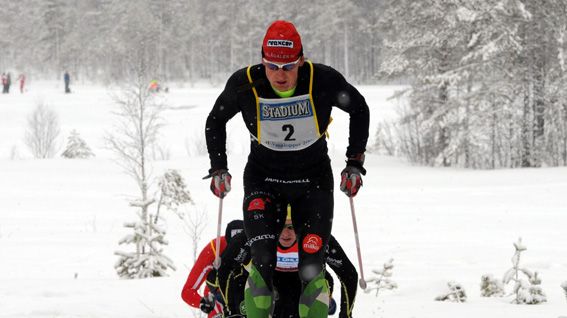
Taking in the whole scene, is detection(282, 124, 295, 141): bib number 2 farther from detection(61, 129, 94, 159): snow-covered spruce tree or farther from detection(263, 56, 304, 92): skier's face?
detection(61, 129, 94, 159): snow-covered spruce tree

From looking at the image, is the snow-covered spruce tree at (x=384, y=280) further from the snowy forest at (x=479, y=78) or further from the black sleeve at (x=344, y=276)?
the snowy forest at (x=479, y=78)

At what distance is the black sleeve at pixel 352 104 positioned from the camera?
4605mm

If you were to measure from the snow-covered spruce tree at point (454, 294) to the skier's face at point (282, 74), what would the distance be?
3143 millimetres

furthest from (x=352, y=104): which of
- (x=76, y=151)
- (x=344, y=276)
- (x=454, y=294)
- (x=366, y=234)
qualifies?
(x=76, y=151)

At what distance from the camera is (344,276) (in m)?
4.82

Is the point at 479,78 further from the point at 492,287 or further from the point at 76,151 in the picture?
the point at 492,287

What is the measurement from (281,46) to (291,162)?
771mm

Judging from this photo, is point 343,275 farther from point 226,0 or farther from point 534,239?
point 226,0

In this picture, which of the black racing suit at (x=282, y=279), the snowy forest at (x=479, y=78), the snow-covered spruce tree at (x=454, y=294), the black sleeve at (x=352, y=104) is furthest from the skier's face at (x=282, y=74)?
the snowy forest at (x=479, y=78)

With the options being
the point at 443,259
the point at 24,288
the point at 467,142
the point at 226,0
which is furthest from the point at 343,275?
the point at 226,0

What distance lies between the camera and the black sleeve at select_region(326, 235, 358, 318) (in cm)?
478

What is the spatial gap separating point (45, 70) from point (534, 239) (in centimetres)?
8673

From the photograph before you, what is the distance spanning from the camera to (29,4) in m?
91.4

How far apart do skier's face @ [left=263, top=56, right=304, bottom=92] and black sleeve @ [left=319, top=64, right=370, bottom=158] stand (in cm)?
24
